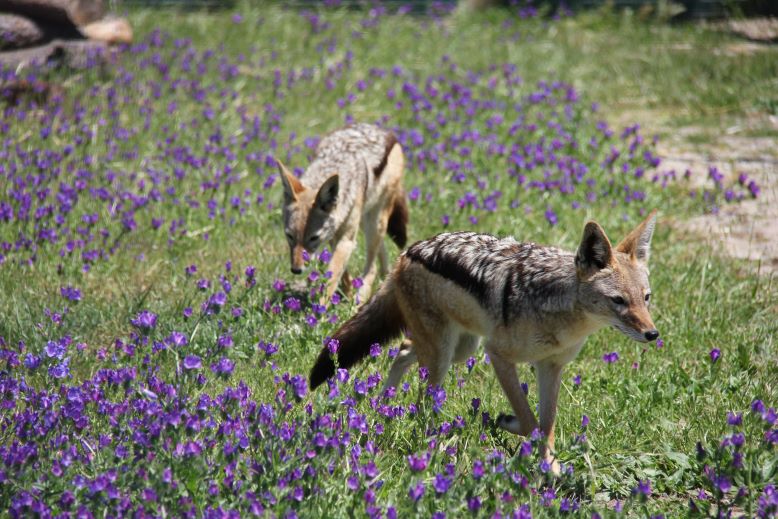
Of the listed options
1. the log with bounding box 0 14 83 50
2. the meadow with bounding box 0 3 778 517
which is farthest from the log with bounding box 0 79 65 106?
the log with bounding box 0 14 83 50

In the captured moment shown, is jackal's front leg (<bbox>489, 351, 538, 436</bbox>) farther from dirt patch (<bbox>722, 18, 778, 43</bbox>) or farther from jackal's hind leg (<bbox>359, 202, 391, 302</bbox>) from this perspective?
dirt patch (<bbox>722, 18, 778, 43</bbox>)

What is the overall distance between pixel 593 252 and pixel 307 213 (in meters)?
3.05

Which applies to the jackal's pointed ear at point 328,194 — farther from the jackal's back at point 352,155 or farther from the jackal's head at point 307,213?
the jackal's back at point 352,155

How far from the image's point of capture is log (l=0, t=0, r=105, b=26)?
11375mm

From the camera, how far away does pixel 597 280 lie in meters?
4.85

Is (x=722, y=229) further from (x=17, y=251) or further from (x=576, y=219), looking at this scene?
(x=17, y=251)

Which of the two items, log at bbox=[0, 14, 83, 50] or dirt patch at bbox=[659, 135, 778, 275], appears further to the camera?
log at bbox=[0, 14, 83, 50]

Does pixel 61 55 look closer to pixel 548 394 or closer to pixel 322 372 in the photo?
pixel 322 372

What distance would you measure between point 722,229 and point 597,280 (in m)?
4.10

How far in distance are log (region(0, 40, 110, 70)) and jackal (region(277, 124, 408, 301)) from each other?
4.27m

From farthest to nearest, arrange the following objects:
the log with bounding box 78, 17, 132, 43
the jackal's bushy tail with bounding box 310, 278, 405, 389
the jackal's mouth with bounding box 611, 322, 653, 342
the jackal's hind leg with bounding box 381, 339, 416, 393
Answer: the log with bounding box 78, 17, 132, 43
the jackal's hind leg with bounding box 381, 339, 416, 393
the jackal's bushy tail with bounding box 310, 278, 405, 389
the jackal's mouth with bounding box 611, 322, 653, 342

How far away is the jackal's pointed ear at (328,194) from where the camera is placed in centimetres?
740

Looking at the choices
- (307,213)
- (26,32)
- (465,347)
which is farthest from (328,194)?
(26,32)

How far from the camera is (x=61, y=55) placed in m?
11.6
